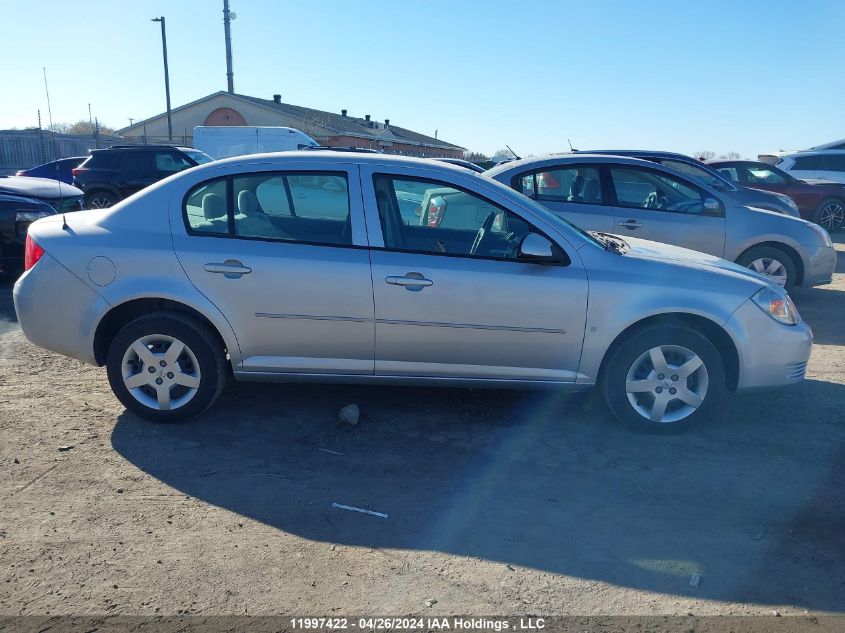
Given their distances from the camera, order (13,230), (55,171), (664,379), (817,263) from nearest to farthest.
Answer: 1. (664,379)
2. (817,263)
3. (13,230)
4. (55,171)

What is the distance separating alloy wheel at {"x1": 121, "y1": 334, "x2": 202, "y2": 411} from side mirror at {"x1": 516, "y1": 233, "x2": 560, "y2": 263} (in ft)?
7.03

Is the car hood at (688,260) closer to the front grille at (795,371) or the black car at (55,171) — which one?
the front grille at (795,371)

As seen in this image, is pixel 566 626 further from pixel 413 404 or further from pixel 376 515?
pixel 413 404

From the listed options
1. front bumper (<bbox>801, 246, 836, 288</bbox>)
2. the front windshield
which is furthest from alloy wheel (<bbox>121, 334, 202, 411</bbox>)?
the front windshield

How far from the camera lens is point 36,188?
10109 millimetres

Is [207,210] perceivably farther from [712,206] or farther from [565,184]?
[712,206]

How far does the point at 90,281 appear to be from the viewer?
4289 millimetres

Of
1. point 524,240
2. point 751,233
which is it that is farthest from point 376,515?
point 751,233

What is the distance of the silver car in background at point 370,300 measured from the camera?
4238 millimetres

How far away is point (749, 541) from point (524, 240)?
6.63 feet

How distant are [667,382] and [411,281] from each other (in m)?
1.73

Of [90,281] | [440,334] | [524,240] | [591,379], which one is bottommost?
[591,379]

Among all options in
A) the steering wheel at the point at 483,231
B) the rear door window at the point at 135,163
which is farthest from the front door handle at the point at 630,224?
the rear door window at the point at 135,163

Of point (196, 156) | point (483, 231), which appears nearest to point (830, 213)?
point (483, 231)
